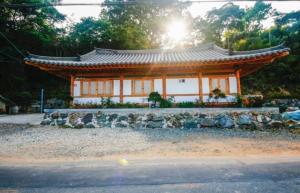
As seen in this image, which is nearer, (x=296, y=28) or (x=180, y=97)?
(x=180, y=97)

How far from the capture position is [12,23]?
22422 millimetres

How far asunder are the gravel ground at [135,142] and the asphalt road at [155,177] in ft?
4.36

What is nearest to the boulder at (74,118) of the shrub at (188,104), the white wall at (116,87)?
the white wall at (116,87)

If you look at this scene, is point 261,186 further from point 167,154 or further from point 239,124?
point 239,124

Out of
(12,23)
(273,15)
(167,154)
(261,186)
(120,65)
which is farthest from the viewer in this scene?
(273,15)

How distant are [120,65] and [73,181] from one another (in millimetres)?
8338

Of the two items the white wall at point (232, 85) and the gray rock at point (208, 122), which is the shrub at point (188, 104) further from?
the white wall at point (232, 85)

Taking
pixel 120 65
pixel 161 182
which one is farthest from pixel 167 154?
pixel 120 65

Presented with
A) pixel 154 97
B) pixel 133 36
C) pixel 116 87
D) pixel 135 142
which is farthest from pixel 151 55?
pixel 133 36

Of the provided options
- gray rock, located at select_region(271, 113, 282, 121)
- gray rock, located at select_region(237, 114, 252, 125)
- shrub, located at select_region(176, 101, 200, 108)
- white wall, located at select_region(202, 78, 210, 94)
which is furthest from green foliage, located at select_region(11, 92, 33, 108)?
gray rock, located at select_region(271, 113, 282, 121)

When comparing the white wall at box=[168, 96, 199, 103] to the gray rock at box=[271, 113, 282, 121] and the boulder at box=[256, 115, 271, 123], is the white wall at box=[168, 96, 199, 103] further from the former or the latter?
the gray rock at box=[271, 113, 282, 121]

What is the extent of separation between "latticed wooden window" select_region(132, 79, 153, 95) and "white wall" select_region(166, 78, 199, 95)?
1.08 metres

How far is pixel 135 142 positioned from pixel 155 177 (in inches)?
151

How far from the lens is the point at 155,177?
4.50 meters
